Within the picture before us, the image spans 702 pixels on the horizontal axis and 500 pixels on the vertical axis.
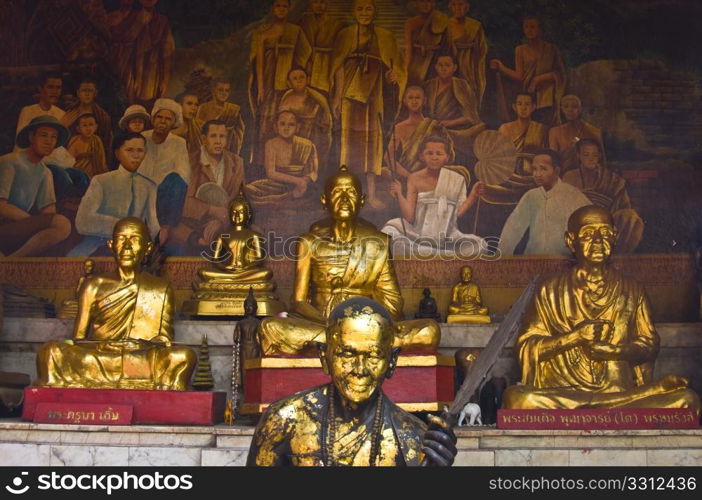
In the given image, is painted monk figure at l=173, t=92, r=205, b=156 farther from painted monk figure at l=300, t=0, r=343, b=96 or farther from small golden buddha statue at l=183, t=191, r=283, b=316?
painted monk figure at l=300, t=0, r=343, b=96

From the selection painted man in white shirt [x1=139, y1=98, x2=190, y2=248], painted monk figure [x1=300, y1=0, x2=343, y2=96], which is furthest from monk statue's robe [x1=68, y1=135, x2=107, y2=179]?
painted monk figure [x1=300, y1=0, x2=343, y2=96]

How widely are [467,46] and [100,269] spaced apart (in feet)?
12.2

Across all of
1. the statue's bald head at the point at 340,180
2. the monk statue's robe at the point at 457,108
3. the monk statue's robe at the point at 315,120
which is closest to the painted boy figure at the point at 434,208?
the monk statue's robe at the point at 457,108

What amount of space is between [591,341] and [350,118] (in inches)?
134

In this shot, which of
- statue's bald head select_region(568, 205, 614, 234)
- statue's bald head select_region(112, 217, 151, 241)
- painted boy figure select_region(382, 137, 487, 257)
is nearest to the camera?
statue's bald head select_region(568, 205, 614, 234)

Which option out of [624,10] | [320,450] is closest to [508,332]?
[320,450]

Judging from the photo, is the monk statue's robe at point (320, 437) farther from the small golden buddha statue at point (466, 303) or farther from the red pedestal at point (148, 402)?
the small golden buddha statue at point (466, 303)

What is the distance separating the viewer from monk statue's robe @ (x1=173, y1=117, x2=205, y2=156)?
10125 mm

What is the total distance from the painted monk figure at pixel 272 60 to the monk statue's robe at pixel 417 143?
110cm

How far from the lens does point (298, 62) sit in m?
10.3

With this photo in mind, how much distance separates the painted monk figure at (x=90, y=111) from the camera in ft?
33.3

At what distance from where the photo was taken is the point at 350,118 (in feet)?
33.3

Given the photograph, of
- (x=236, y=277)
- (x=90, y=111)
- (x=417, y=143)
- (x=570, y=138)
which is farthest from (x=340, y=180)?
(x=90, y=111)

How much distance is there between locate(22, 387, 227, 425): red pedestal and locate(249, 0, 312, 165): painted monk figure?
340 cm
